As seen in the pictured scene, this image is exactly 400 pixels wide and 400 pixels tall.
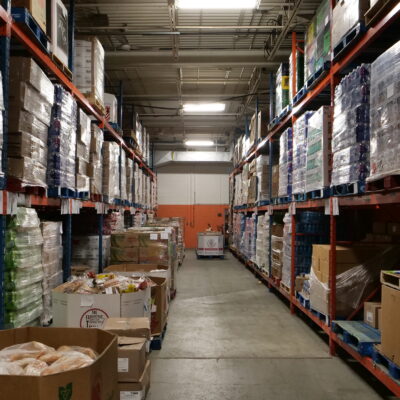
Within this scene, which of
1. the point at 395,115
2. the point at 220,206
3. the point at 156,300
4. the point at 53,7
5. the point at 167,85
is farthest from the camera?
the point at 220,206

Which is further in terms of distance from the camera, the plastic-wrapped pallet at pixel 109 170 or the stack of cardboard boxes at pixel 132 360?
the plastic-wrapped pallet at pixel 109 170

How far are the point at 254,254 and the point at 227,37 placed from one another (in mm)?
5129

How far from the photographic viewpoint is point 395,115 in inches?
125

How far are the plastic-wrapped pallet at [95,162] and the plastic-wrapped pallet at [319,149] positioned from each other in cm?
313

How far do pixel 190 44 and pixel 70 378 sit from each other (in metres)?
8.39

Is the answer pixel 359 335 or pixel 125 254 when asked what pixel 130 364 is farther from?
pixel 125 254

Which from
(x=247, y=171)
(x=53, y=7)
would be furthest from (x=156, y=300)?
(x=247, y=171)

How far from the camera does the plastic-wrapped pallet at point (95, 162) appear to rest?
20.5 feet

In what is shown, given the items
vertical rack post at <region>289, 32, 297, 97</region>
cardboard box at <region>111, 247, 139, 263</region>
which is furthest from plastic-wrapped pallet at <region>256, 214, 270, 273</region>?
cardboard box at <region>111, 247, 139, 263</region>

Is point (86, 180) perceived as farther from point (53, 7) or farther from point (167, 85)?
point (167, 85)

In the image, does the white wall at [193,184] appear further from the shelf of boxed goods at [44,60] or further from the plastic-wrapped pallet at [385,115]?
the plastic-wrapped pallet at [385,115]

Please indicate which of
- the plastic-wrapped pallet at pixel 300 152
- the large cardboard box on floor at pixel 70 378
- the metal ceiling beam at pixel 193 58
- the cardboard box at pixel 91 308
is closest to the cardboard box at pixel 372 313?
the plastic-wrapped pallet at pixel 300 152

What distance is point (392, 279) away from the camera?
3467mm

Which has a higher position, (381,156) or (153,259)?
(381,156)
